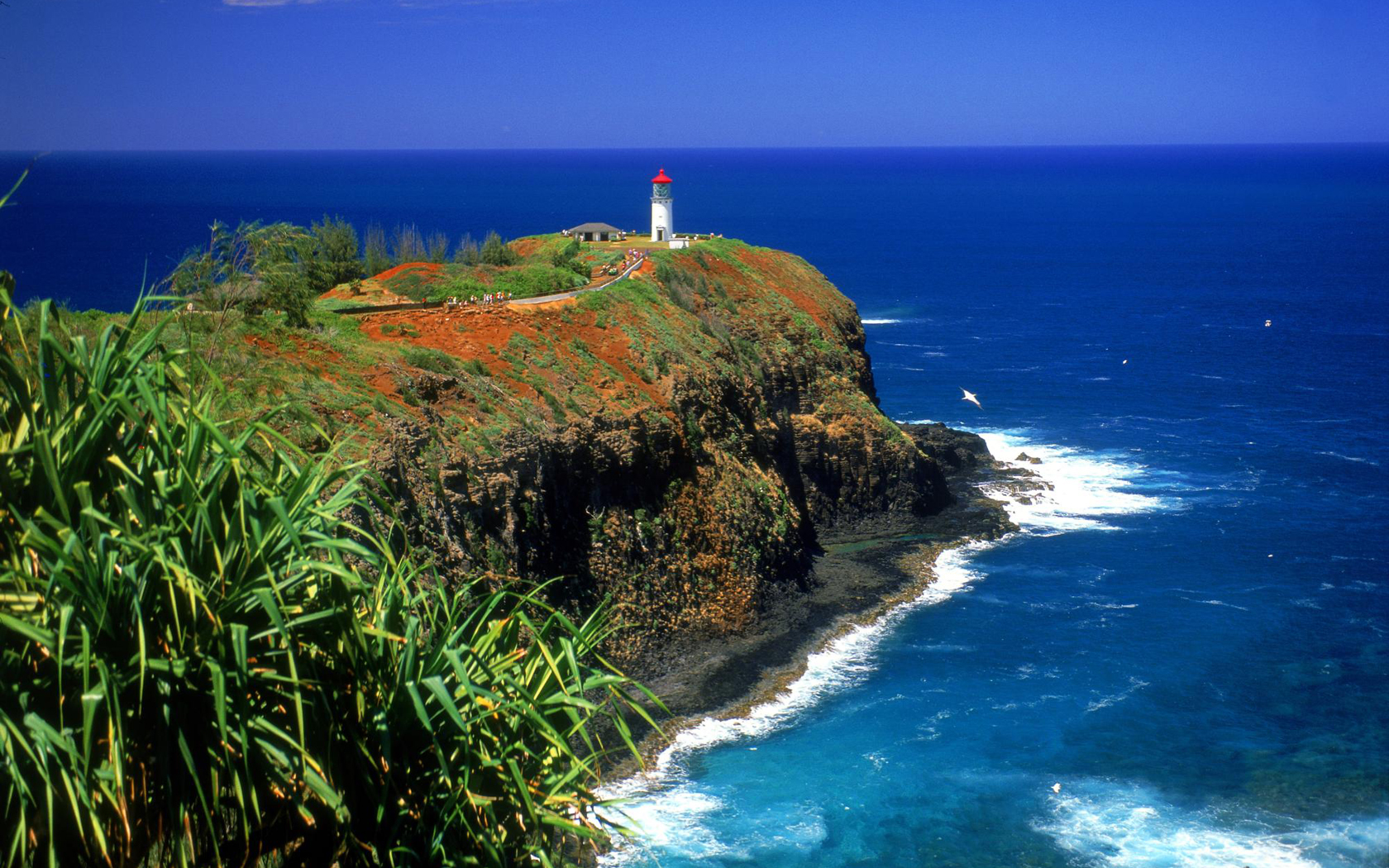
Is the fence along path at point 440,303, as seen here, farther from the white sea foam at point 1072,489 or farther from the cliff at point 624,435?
the white sea foam at point 1072,489

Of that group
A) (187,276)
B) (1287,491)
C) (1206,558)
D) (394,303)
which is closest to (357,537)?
(187,276)

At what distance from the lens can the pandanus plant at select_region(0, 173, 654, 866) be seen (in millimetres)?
10109

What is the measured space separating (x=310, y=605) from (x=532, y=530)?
20.6m

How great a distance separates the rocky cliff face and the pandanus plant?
14.8 m

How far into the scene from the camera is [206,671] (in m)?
11.0

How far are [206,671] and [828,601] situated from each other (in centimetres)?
3026

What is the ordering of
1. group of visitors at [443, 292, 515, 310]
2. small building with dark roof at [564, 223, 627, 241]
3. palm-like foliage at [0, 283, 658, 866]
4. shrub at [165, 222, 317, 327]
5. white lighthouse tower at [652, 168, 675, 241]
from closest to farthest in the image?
palm-like foliage at [0, 283, 658, 866]
shrub at [165, 222, 317, 327]
group of visitors at [443, 292, 515, 310]
white lighthouse tower at [652, 168, 675, 241]
small building with dark roof at [564, 223, 627, 241]

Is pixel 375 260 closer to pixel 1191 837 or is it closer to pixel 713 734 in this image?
pixel 713 734

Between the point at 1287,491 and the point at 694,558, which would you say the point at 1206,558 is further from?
the point at 694,558

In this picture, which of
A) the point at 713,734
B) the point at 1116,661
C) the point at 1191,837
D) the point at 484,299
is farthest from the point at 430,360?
the point at 1191,837

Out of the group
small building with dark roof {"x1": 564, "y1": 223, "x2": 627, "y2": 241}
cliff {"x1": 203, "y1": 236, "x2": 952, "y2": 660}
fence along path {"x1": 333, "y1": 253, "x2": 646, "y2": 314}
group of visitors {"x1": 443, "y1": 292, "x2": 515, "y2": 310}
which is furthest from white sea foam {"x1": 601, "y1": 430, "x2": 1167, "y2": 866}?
small building with dark roof {"x1": 564, "y1": 223, "x2": 627, "y2": 241}

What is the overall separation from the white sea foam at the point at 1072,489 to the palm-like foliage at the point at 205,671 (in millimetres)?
38510

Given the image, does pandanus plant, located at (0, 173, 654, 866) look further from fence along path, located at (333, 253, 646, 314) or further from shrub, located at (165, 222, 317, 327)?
fence along path, located at (333, 253, 646, 314)

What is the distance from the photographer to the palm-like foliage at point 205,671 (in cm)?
1010
